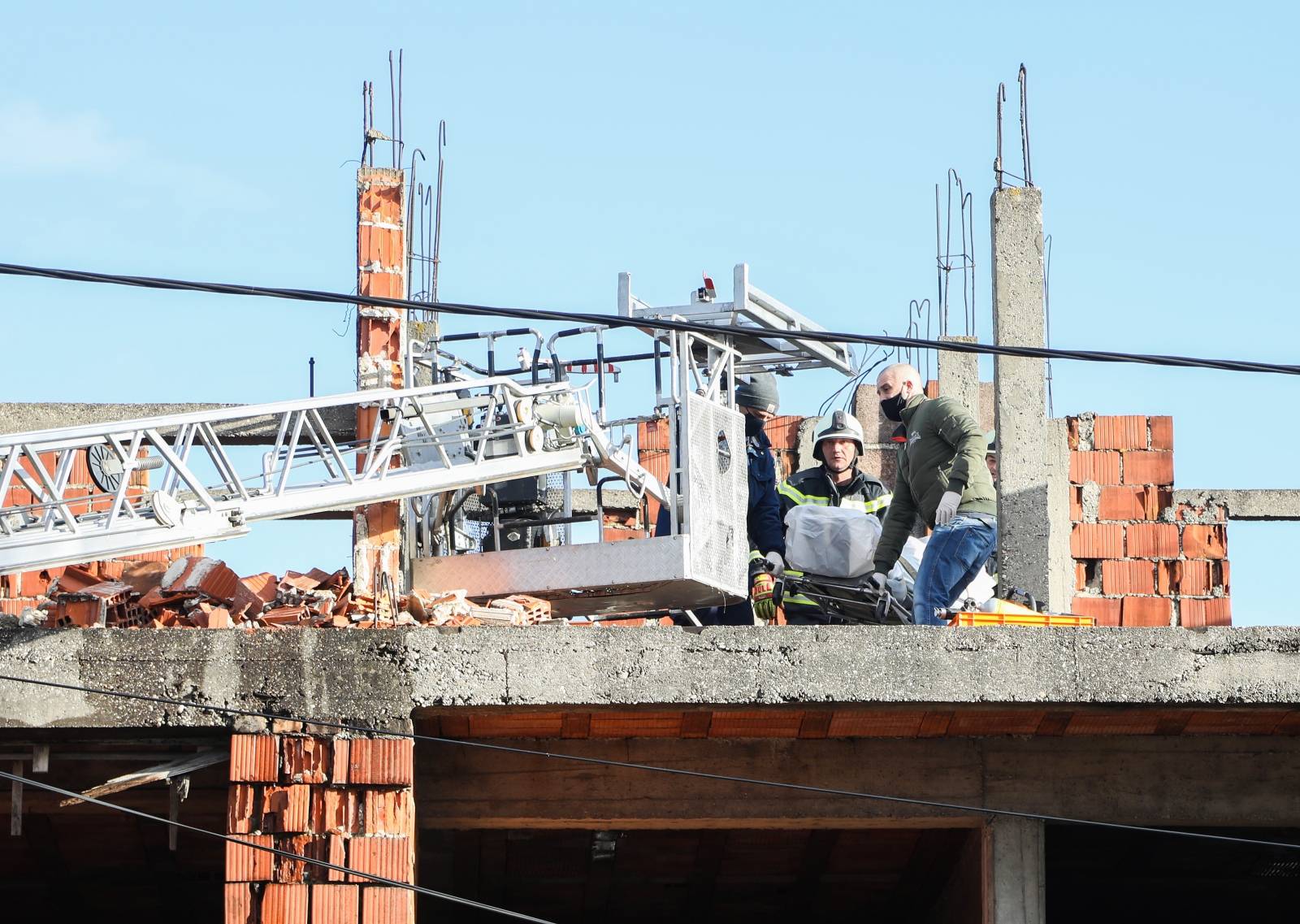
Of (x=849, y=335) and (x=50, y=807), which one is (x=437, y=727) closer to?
(x=50, y=807)

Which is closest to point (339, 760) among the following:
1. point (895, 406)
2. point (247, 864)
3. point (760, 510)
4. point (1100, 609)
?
point (247, 864)

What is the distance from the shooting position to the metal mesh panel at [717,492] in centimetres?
1073

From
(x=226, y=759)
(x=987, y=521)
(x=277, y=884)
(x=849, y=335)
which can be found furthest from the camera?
(x=987, y=521)

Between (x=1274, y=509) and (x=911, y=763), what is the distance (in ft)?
23.9

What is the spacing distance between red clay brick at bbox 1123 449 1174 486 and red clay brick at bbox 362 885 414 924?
816cm

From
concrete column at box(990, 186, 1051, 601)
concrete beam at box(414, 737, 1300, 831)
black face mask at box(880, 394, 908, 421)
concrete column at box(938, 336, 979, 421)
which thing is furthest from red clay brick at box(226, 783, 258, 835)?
concrete column at box(938, 336, 979, 421)

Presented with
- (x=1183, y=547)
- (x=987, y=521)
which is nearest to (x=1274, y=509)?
(x=1183, y=547)

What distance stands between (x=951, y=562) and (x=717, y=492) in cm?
173

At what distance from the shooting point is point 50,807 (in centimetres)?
977

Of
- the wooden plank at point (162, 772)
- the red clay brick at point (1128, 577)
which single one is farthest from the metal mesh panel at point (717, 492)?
the red clay brick at point (1128, 577)

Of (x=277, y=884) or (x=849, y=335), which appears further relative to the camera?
(x=277, y=884)

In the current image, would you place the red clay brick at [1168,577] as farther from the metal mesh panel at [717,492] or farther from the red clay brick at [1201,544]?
the metal mesh panel at [717,492]

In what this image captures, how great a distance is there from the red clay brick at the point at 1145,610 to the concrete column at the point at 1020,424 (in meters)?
2.40

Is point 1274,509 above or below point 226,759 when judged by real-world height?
above
